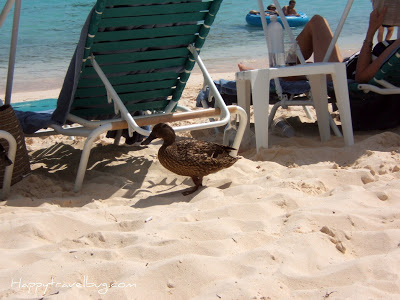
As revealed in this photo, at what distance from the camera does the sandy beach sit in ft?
7.13

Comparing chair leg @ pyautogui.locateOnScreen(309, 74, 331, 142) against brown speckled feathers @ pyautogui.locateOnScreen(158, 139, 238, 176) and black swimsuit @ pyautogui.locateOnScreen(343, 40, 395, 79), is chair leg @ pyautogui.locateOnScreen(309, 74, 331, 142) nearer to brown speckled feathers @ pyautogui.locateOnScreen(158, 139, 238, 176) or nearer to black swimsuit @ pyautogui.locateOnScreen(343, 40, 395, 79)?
black swimsuit @ pyautogui.locateOnScreen(343, 40, 395, 79)

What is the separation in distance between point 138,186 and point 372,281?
2.04 metres

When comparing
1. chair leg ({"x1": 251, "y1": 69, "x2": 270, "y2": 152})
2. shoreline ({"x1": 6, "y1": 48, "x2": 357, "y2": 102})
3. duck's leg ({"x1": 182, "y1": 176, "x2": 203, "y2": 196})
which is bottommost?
shoreline ({"x1": 6, "y1": 48, "x2": 357, "y2": 102})

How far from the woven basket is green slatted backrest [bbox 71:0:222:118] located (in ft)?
2.00

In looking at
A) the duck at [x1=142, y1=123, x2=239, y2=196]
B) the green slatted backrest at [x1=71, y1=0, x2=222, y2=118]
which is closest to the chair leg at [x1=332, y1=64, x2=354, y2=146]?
the green slatted backrest at [x1=71, y1=0, x2=222, y2=118]

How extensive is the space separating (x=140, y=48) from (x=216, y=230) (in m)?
1.92

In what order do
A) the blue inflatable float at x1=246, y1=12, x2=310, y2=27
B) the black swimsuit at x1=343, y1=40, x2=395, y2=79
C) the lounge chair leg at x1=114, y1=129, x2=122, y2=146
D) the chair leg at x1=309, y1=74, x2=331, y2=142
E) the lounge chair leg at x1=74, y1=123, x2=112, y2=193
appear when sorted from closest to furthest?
the lounge chair leg at x1=74, y1=123, x2=112, y2=193
the chair leg at x1=309, y1=74, x2=331, y2=142
the lounge chair leg at x1=114, y1=129, x2=122, y2=146
the black swimsuit at x1=343, y1=40, x2=395, y2=79
the blue inflatable float at x1=246, y1=12, x2=310, y2=27

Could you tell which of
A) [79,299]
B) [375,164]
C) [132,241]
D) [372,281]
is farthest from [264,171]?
[79,299]

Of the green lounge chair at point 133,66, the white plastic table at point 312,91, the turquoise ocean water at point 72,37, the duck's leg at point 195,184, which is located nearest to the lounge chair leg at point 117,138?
the green lounge chair at point 133,66

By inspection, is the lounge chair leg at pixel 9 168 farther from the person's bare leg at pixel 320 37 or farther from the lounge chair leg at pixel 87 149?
the person's bare leg at pixel 320 37

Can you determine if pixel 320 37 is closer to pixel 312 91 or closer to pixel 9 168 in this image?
pixel 312 91

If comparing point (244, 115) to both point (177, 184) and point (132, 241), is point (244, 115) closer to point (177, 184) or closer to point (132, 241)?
point (177, 184)

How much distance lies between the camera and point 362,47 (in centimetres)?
515

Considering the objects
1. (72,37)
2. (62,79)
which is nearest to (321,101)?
(62,79)
